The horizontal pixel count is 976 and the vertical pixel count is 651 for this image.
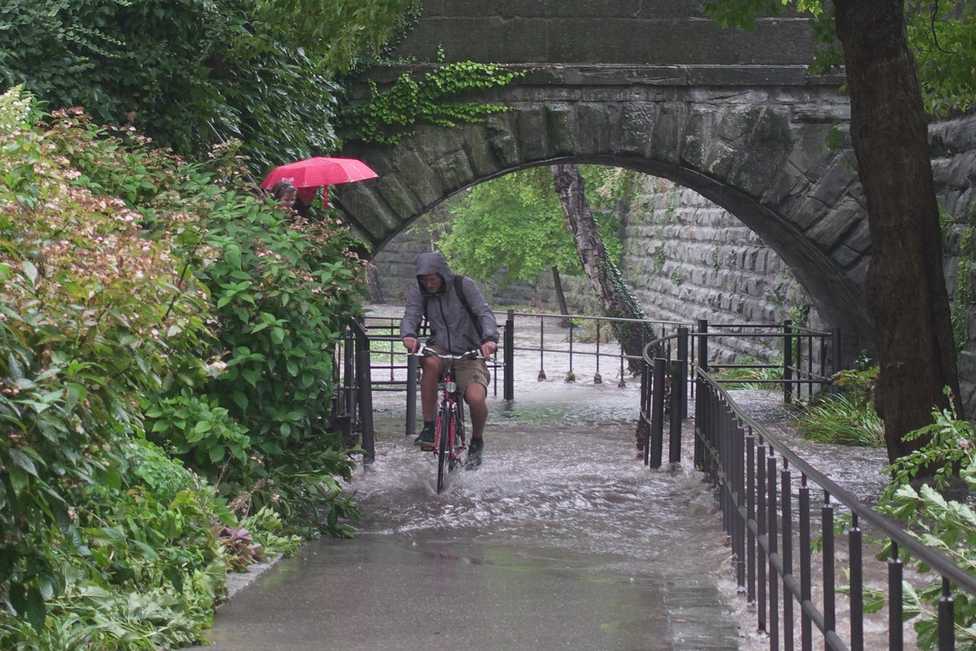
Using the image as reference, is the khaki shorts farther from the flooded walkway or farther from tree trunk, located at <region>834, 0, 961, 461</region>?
tree trunk, located at <region>834, 0, 961, 461</region>

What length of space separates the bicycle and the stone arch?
395 cm

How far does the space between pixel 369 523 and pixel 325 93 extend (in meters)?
5.28

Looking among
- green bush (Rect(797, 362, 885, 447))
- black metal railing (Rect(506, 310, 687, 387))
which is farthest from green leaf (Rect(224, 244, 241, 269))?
green bush (Rect(797, 362, 885, 447))

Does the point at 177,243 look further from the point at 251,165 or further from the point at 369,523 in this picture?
the point at 251,165

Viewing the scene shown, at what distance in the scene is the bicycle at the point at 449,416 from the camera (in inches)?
389

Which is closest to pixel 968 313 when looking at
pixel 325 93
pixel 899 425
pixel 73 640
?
pixel 899 425

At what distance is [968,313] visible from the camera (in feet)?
40.1

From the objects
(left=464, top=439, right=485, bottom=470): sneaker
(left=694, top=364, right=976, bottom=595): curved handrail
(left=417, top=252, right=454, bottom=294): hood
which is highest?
(left=417, top=252, right=454, bottom=294): hood

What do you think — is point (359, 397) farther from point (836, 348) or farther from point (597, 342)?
point (597, 342)

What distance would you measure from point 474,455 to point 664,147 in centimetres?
490

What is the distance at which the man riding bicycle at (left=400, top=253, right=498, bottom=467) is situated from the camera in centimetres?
1002

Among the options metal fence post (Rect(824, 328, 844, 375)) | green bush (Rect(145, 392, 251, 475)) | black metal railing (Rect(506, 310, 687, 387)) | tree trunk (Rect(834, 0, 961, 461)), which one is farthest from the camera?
black metal railing (Rect(506, 310, 687, 387))

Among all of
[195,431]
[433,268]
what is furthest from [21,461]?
[433,268]

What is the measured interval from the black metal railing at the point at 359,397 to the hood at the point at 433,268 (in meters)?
0.57
